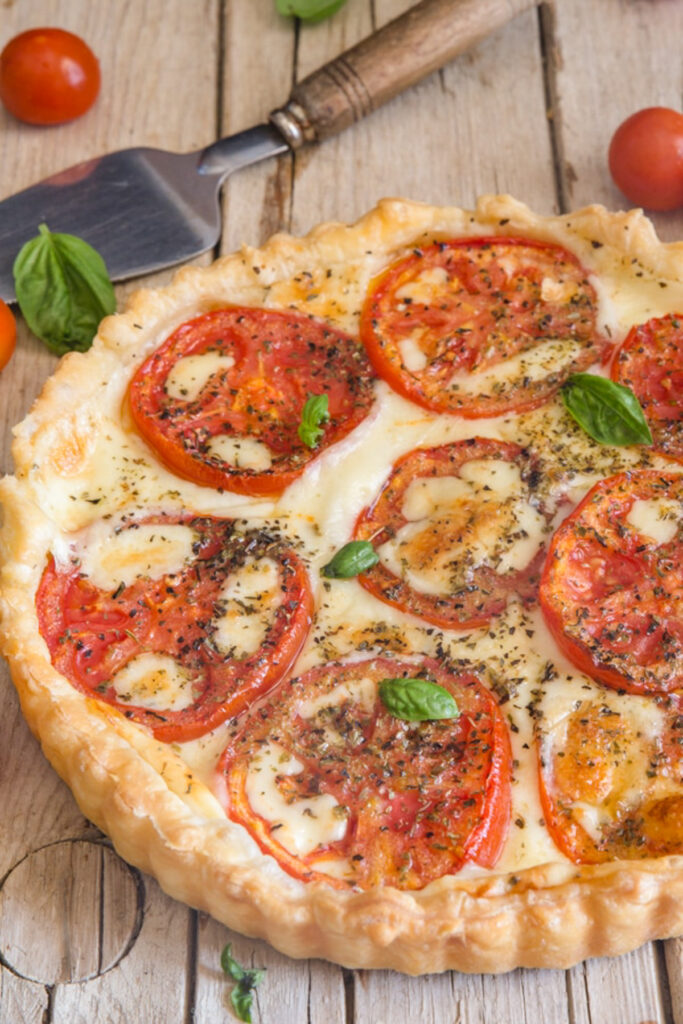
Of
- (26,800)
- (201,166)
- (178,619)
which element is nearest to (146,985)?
(26,800)

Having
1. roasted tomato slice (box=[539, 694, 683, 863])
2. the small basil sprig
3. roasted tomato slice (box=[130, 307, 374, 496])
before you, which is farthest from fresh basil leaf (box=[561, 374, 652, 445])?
the small basil sprig

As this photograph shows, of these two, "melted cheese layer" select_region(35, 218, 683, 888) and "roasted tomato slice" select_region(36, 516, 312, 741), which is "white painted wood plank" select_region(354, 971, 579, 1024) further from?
"roasted tomato slice" select_region(36, 516, 312, 741)

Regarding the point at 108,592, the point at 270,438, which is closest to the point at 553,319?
the point at 270,438

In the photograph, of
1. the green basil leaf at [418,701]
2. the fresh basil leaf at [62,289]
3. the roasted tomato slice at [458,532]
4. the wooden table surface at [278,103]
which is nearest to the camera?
the green basil leaf at [418,701]

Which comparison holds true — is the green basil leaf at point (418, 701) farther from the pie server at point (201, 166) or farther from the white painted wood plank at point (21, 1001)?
the pie server at point (201, 166)

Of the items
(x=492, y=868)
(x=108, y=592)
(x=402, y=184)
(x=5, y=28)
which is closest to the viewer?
(x=492, y=868)

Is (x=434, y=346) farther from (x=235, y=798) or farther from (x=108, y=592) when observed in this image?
(x=235, y=798)

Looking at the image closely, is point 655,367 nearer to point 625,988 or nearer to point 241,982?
point 625,988

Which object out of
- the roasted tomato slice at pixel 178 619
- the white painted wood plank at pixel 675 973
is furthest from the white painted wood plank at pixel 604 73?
the white painted wood plank at pixel 675 973
